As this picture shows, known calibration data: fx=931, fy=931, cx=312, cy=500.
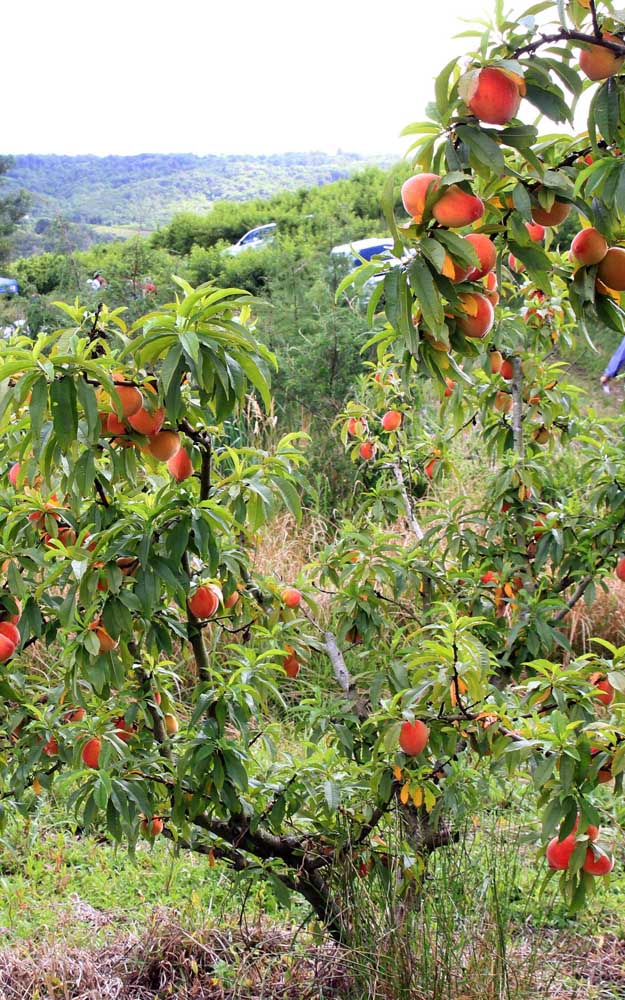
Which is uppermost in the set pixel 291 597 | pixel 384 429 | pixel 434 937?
pixel 384 429

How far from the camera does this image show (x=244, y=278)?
29.8ft

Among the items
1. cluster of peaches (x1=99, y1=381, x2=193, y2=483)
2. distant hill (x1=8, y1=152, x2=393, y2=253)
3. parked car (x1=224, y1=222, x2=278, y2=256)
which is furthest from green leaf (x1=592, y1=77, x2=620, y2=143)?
distant hill (x1=8, y1=152, x2=393, y2=253)

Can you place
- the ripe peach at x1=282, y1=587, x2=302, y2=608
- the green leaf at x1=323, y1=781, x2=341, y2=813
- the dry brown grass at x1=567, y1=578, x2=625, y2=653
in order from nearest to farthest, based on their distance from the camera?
the green leaf at x1=323, y1=781, x2=341, y2=813 < the ripe peach at x1=282, y1=587, x2=302, y2=608 < the dry brown grass at x1=567, y1=578, x2=625, y2=653

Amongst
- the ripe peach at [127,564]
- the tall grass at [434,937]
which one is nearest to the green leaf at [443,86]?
the ripe peach at [127,564]

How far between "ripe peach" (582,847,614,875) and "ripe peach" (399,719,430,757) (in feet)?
1.14

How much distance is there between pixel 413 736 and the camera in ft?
5.79

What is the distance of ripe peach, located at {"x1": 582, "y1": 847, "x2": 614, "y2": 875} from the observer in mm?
1671

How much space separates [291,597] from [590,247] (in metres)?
1.14

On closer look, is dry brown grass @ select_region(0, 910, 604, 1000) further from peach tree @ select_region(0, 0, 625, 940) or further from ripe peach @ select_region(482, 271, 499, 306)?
ripe peach @ select_region(482, 271, 499, 306)

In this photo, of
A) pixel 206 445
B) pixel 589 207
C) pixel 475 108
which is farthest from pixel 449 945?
pixel 475 108

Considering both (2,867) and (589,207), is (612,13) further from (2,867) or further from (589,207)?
(2,867)

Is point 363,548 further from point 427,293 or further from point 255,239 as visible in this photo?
point 255,239

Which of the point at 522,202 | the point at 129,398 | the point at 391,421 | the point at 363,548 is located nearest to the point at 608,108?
the point at 522,202

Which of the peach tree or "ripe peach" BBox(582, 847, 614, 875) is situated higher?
the peach tree
